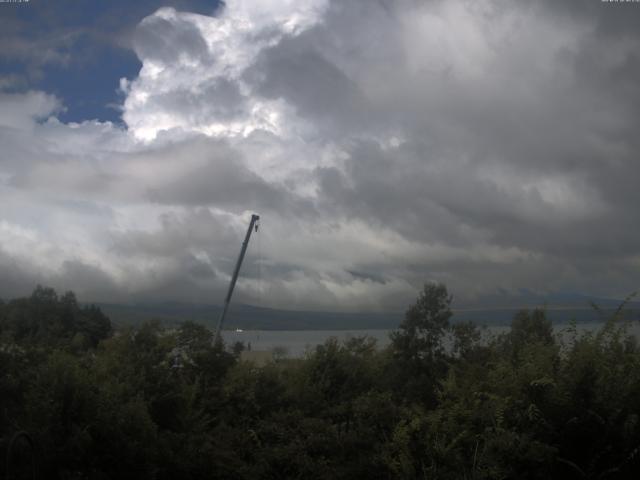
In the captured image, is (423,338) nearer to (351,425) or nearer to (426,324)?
(426,324)

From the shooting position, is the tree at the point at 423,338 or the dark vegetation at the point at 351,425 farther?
Answer: the tree at the point at 423,338

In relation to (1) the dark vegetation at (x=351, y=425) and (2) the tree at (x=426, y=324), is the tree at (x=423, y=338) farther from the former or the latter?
(1) the dark vegetation at (x=351, y=425)

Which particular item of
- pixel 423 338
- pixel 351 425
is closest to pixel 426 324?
pixel 423 338

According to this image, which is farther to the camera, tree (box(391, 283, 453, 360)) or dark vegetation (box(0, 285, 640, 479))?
tree (box(391, 283, 453, 360))

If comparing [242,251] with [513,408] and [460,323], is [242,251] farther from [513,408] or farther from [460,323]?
[513,408]

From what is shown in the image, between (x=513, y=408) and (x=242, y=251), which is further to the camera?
(x=242, y=251)

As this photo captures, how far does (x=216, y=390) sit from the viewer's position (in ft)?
60.5

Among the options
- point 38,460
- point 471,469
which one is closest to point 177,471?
point 38,460

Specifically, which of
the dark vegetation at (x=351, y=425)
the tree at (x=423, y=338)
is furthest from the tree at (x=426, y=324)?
the dark vegetation at (x=351, y=425)

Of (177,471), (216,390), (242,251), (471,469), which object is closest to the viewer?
(471,469)

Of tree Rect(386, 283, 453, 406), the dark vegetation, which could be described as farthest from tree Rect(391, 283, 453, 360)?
the dark vegetation

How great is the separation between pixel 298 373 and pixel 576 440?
31.4ft

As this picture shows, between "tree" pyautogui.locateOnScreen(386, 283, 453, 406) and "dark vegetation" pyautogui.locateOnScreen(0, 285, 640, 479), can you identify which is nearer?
"dark vegetation" pyautogui.locateOnScreen(0, 285, 640, 479)

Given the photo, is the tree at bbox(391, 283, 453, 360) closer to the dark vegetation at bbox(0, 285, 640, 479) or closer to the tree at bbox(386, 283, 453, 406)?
the tree at bbox(386, 283, 453, 406)
